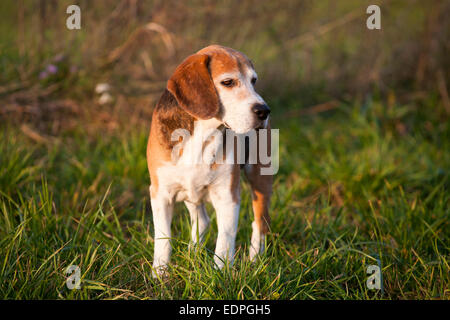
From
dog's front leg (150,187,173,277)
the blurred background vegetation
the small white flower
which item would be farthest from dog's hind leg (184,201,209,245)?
the small white flower

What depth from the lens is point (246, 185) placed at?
4.69m

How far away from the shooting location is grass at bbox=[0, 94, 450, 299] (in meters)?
2.92

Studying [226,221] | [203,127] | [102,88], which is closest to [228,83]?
[203,127]

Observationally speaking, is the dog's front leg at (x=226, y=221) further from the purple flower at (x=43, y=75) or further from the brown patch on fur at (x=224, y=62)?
the purple flower at (x=43, y=75)

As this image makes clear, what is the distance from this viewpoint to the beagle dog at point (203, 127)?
2.88 m

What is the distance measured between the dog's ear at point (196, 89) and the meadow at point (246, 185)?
95 centimetres

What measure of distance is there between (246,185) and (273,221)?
84 cm

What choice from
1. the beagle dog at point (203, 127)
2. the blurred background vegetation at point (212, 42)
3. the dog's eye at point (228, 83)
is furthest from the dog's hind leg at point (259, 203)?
the blurred background vegetation at point (212, 42)

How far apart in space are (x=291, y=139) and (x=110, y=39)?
2988 mm

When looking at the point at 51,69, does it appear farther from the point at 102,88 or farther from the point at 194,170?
the point at 194,170

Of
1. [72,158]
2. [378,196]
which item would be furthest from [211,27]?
[378,196]
